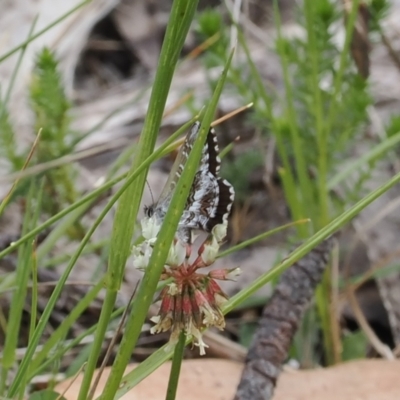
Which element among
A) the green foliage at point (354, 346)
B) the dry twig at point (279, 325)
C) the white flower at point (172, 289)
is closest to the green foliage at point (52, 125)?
the dry twig at point (279, 325)

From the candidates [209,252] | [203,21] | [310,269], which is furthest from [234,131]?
[209,252]

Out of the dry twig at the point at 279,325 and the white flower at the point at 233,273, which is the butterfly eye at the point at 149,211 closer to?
the white flower at the point at 233,273

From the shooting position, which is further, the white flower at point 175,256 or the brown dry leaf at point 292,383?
the brown dry leaf at point 292,383

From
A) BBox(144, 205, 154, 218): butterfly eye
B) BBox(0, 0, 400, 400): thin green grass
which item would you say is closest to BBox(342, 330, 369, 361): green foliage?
BBox(0, 0, 400, 400): thin green grass

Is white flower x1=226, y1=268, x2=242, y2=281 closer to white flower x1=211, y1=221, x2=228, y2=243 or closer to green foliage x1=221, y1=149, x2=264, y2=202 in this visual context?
white flower x1=211, y1=221, x2=228, y2=243

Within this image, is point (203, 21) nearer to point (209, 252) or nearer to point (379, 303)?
point (379, 303)

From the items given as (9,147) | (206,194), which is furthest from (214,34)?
(206,194)

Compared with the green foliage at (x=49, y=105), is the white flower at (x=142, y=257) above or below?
below
